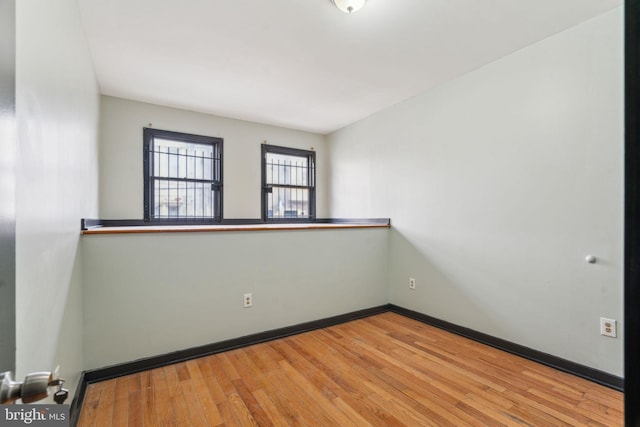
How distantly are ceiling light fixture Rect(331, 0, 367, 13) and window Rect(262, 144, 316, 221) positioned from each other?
2.62 metres

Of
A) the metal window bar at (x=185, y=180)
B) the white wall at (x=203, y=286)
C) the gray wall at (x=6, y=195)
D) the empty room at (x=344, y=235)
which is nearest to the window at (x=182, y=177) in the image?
the metal window bar at (x=185, y=180)

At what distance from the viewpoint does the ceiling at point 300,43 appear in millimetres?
1930

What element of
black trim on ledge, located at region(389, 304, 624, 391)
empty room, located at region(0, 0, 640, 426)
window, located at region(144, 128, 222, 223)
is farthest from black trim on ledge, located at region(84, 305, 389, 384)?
window, located at region(144, 128, 222, 223)

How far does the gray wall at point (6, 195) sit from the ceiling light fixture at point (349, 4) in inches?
69.8

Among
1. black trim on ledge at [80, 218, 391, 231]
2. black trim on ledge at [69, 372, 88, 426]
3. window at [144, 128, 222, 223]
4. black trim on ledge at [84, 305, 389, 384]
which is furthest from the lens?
window at [144, 128, 222, 223]

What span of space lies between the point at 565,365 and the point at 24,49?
340 centimetres

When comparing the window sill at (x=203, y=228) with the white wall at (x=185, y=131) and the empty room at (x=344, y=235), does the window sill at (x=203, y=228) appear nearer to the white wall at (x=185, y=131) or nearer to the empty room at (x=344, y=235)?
the empty room at (x=344, y=235)

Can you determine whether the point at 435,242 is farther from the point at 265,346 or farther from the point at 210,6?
the point at 210,6

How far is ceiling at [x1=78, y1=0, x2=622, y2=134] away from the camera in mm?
1930

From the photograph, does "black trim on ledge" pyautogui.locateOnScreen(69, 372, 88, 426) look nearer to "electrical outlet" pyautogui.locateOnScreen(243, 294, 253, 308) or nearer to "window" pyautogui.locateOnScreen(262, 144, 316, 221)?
"electrical outlet" pyautogui.locateOnScreen(243, 294, 253, 308)

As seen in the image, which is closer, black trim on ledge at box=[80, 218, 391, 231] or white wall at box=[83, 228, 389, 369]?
white wall at box=[83, 228, 389, 369]

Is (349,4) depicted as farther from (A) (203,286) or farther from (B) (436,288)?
(B) (436,288)

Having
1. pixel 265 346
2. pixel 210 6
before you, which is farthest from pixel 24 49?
pixel 265 346

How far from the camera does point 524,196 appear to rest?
2.36 m
